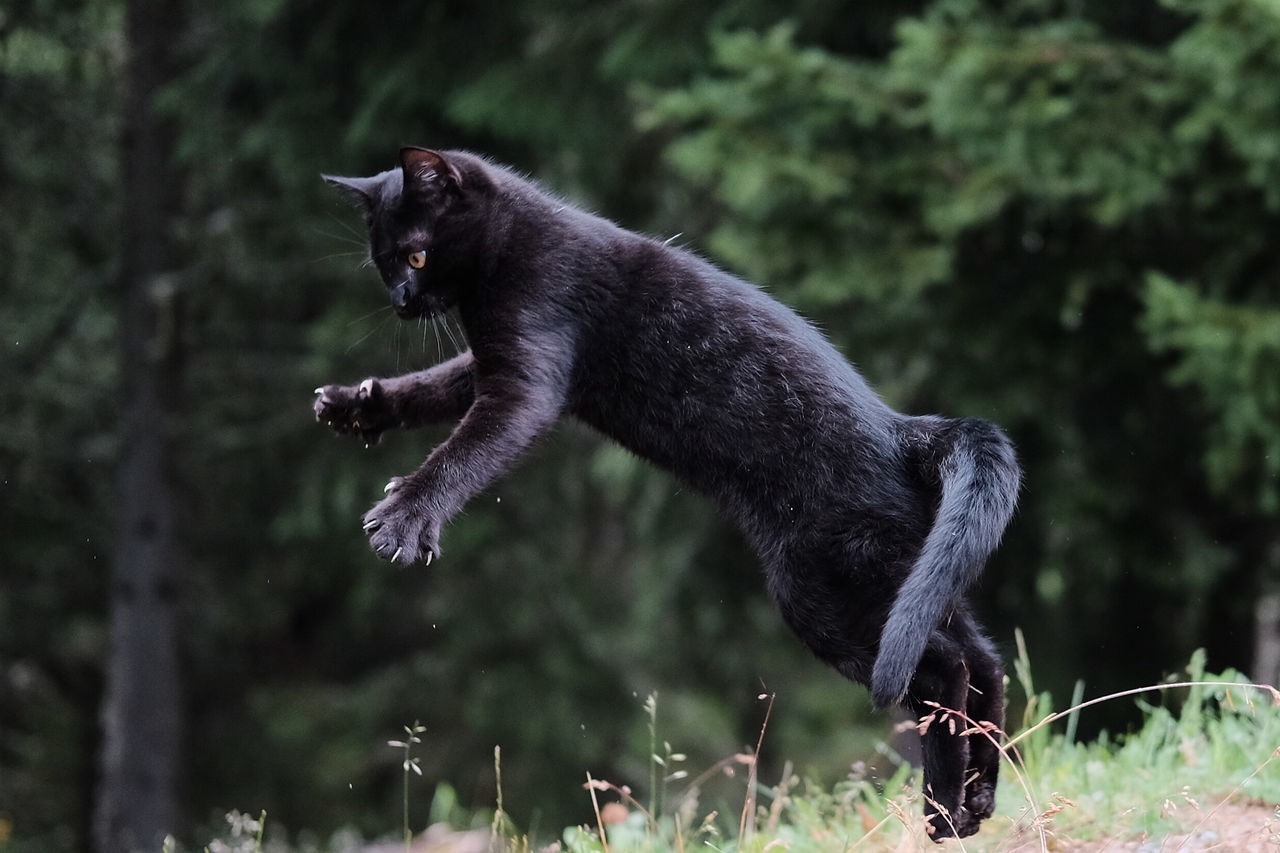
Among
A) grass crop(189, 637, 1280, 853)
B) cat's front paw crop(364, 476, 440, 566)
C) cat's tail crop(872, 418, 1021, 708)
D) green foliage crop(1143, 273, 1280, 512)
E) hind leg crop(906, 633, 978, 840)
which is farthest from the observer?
green foliage crop(1143, 273, 1280, 512)

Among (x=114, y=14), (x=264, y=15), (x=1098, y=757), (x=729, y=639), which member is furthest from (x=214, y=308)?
(x=1098, y=757)

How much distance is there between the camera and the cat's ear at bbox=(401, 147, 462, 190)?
3.72 metres

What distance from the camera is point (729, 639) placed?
11.1 metres

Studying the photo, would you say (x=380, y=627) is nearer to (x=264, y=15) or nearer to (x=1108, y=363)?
(x=264, y=15)

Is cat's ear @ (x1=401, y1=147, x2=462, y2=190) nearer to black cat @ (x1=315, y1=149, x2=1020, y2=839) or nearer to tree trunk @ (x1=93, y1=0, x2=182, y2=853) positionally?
black cat @ (x1=315, y1=149, x2=1020, y2=839)

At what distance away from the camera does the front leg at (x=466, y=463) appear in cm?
310

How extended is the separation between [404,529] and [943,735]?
4.39ft

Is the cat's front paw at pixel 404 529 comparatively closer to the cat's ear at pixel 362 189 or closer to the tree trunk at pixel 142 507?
the cat's ear at pixel 362 189

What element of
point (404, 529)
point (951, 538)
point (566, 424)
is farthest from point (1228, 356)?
point (404, 529)

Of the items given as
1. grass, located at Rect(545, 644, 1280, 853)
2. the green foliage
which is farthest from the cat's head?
the green foliage

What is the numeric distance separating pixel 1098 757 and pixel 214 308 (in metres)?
9.15

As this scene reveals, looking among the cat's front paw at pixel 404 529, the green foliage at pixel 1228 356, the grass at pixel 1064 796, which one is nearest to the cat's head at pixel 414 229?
the cat's front paw at pixel 404 529

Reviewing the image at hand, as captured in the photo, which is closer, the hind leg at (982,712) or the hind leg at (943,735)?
the hind leg at (943,735)

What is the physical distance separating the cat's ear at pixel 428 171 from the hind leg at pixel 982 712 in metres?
1.80
